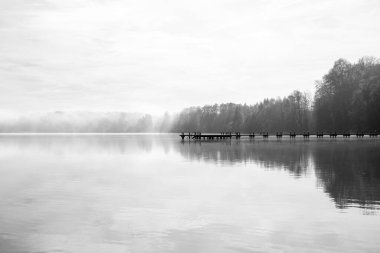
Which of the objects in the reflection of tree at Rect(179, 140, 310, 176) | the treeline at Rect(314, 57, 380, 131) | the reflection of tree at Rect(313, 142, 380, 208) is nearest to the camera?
the reflection of tree at Rect(313, 142, 380, 208)

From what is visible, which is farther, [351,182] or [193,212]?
[351,182]

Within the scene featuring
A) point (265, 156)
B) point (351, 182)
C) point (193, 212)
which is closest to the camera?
point (193, 212)

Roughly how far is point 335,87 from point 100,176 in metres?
115

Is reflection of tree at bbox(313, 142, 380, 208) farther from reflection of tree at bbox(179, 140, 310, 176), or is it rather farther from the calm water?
reflection of tree at bbox(179, 140, 310, 176)

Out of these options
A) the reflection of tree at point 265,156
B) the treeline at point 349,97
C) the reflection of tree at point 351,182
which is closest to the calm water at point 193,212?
the reflection of tree at point 351,182

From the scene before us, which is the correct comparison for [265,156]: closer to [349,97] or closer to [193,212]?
[193,212]

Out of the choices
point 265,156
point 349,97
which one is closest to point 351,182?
point 265,156

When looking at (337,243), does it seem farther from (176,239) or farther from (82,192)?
(82,192)

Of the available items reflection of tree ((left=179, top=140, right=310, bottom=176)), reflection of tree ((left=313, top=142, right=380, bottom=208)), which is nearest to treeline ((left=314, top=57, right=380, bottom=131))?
reflection of tree ((left=179, top=140, right=310, bottom=176))

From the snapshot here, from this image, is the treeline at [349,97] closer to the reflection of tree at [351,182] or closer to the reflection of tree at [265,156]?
the reflection of tree at [265,156]

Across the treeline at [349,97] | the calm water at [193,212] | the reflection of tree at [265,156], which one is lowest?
the calm water at [193,212]

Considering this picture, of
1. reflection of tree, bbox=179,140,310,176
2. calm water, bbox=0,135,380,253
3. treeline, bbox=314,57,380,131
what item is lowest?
calm water, bbox=0,135,380,253

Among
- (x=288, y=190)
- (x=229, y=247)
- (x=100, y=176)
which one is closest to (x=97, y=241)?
(x=229, y=247)

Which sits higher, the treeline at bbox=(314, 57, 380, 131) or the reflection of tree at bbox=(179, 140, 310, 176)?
the treeline at bbox=(314, 57, 380, 131)
